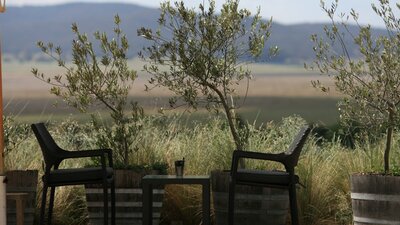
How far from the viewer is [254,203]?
25.2 feet

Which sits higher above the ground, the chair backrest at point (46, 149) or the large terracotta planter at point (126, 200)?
the chair backrest at point (46, 149)

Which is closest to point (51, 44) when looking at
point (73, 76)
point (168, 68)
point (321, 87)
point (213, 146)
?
point (73, 76)

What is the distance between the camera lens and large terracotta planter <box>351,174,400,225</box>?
22.5 ft

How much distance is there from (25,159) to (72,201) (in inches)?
32.6

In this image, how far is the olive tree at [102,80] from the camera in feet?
27.2

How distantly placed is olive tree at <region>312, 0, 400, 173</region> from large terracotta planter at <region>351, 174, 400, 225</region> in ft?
1.43

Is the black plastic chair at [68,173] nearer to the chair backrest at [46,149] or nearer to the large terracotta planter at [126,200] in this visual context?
the chair backrest at [46,149]

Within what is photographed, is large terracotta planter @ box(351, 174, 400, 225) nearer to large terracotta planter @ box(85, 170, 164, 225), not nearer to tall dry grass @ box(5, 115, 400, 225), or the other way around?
tall dry grass @ box(5, 115, 400, 225)

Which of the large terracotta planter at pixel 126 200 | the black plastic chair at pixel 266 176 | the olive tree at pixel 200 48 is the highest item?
the olive tree at pixel 200 48

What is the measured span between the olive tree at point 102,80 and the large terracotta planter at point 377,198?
2.31m

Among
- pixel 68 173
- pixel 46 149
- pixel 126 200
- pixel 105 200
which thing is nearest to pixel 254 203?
pixel 126 200

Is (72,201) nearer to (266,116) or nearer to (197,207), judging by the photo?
(197,207)

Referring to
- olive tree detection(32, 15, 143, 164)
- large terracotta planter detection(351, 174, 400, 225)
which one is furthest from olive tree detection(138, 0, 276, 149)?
large terracotta planter detection(351, 174, 400, 225)

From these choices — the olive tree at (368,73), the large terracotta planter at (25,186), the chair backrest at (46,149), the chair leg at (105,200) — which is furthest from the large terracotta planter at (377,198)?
the large terracotta planter at (25,186)
